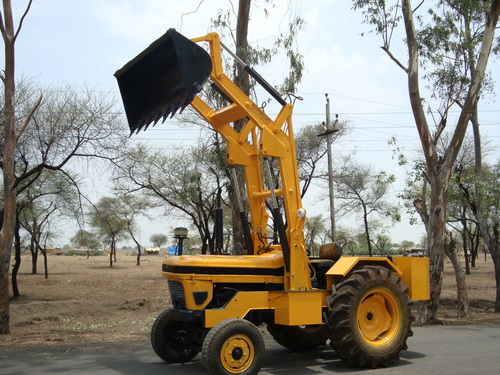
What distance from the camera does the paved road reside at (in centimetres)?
761

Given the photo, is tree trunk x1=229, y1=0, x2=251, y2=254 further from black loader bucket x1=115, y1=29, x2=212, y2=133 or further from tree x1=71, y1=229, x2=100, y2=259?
black loader bucket x1=115, y1=29, x2=212, y2=133

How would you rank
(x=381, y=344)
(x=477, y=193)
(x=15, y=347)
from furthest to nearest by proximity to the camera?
(x=477, y=193), (x=15, y=347), (x=381, y=344)

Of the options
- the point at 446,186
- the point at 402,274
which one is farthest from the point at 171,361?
the point at 446,186

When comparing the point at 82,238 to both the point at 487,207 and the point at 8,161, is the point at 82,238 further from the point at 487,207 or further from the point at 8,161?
the point at 487,207

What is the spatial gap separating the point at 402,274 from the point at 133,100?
4.89m

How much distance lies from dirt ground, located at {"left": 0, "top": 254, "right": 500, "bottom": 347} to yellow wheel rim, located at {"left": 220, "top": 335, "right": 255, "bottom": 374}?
14.9 ft

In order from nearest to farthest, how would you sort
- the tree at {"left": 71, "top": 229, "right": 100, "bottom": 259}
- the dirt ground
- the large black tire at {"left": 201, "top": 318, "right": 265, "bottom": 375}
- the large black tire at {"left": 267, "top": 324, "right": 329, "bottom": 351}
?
the large black tire at {"left": 201, "top": 318, "right": 265, "bottom": 375}, the large black tire at {"left": 267, "top": 324, "right": 329, "bottom": 351}, the dirt ground, the tree at {"left": 71, "top": 229, "right": 100, "bottom": 259}

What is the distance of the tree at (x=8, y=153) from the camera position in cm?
1286

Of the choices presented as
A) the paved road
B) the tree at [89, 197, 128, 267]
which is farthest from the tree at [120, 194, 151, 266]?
the paved road

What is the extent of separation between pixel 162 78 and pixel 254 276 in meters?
3.09

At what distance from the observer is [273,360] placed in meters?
8.50

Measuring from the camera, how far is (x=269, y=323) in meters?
8.33

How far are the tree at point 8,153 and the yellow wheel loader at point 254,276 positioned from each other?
5.45 m

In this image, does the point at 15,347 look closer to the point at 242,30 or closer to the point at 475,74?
the point at 242,30
